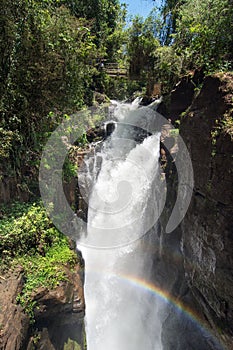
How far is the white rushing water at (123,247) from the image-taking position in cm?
800

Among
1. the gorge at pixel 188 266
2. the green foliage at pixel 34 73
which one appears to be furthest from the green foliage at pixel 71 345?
the green foliage at pixel 34 73

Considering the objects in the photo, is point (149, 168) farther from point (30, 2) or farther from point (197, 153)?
point (30, 2)

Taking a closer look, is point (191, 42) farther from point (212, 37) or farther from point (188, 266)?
point (188, 266)

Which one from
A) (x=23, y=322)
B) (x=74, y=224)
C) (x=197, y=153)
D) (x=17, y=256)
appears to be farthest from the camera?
(x=74, y=224)

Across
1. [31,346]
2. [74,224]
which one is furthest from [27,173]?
[31,346]

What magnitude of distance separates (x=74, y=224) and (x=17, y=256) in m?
2.95

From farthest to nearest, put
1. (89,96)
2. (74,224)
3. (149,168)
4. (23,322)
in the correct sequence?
(89,96) < (149,168) < (74,224) < (23,322)

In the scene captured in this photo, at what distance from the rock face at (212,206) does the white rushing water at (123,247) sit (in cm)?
293

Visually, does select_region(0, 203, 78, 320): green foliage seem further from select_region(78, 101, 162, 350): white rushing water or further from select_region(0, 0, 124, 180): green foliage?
select_region(78, 101, 162, 350): white rushing water

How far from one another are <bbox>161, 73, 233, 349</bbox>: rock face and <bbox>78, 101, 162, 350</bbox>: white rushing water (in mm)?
2928

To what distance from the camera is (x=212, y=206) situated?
482 centimetres

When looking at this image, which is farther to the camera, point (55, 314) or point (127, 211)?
point (127, 211)

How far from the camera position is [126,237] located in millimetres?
10203

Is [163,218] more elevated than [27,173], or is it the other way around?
[27,173]
